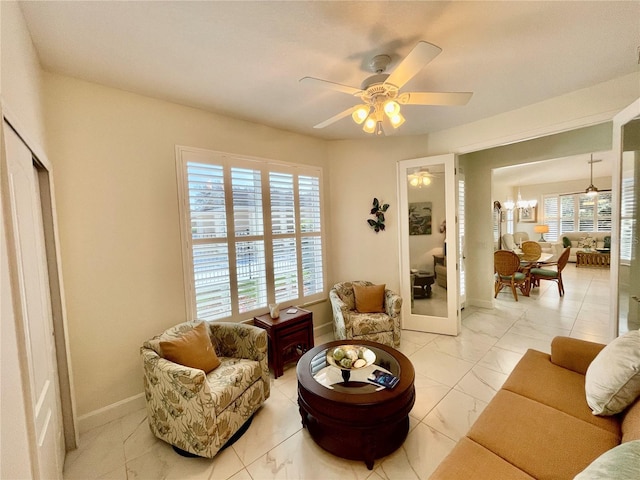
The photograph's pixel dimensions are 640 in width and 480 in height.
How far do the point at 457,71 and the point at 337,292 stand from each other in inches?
101

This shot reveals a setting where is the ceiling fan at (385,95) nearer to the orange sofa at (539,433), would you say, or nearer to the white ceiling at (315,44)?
the white ceiling at (315,44)

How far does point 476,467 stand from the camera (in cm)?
111

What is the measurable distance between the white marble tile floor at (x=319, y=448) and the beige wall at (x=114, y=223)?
0.50 metres

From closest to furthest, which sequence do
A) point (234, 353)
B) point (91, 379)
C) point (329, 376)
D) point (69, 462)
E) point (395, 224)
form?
point (69, 462)
point (329, 376)
point (91, 379)
point (234, 353)
point (395, 224)

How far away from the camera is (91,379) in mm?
2049

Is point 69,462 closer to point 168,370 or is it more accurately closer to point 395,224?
point 168,370

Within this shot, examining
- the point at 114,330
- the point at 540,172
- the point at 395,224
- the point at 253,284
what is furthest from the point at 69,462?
the point at 540,172

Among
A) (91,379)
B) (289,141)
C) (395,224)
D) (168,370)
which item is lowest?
(91,379)

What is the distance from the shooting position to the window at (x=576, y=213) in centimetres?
765

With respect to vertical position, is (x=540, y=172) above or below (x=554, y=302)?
above

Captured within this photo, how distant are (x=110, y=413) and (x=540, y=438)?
2975mm

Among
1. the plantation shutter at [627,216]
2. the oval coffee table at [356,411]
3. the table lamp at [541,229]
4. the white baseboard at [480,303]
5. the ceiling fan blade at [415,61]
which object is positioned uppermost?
the ceiling fan blade at [415,61]

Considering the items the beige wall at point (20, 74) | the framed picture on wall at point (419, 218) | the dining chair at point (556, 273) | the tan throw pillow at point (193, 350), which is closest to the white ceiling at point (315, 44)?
the beige wall at point (20, 74)

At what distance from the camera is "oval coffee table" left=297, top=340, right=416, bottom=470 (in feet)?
5.13
